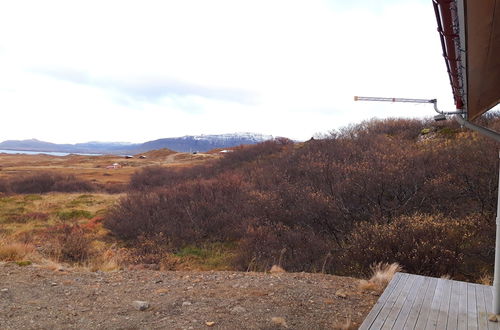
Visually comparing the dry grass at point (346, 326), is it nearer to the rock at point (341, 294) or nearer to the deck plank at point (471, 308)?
the rock at point (341, 294)

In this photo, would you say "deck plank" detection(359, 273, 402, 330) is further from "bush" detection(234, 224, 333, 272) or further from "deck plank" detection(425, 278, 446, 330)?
"bush" detection(234, 224, 333, 272)

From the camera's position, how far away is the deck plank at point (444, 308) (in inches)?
156

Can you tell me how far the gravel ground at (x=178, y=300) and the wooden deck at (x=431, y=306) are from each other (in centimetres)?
63

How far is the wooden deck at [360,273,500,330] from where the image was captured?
156 inches

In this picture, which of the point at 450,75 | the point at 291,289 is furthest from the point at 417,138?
the point at 450,75

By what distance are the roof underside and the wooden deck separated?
2.23m

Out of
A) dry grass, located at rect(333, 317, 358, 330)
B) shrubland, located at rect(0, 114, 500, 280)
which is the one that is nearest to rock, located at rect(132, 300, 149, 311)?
dry grass, located at rect(333, 317, 358, 330)

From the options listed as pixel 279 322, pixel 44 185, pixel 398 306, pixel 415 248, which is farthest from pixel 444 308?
pixel 44 185

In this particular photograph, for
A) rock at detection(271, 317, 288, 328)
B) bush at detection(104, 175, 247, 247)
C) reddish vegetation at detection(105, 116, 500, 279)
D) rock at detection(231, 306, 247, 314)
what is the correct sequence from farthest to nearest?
bush at detection(104, 175, 247, 247) → reddish vegetation at detection(105, 116, 500, 279) → rock at detection(231, 306, 247, 314) → rock at detection(271, 317, 288, 328)

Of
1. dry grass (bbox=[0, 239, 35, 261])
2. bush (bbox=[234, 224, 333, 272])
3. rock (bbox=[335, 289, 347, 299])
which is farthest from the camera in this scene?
bush (bbox=[234, 224, 333, 272])

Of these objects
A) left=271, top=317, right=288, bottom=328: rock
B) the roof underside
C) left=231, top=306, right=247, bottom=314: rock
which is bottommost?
left=231, top=306, right=247, bottom=314: rock

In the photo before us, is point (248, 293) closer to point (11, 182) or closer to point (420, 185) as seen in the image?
point (420, 185)

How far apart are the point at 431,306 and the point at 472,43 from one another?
325 centimetres

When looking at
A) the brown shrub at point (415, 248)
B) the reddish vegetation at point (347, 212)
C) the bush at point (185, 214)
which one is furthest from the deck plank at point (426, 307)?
the bush at point (185, 214)
